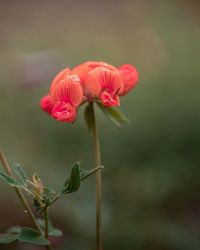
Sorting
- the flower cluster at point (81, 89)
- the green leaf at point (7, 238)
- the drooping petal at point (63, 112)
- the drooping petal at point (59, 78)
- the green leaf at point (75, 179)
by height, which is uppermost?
the drooping petal at point (59, 78)

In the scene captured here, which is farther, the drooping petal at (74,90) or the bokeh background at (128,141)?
the bokeh background at (128,141)

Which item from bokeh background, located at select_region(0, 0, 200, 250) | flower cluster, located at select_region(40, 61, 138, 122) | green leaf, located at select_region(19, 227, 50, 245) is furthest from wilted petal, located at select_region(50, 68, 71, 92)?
bokeh background, located at select_region(0, 0, 200, 250)

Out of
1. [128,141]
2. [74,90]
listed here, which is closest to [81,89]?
[74,90]

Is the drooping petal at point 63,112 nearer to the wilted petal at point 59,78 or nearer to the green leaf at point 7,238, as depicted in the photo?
the wilted petal at point 59,78

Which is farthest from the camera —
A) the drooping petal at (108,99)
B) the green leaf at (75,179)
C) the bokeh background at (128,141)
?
the bokeh background at (128,141)

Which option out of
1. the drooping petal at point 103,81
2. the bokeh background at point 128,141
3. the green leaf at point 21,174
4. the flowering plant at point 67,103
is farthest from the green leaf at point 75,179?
the bokeh background at point 128,141

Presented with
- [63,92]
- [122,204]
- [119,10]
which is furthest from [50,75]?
[119,10]
